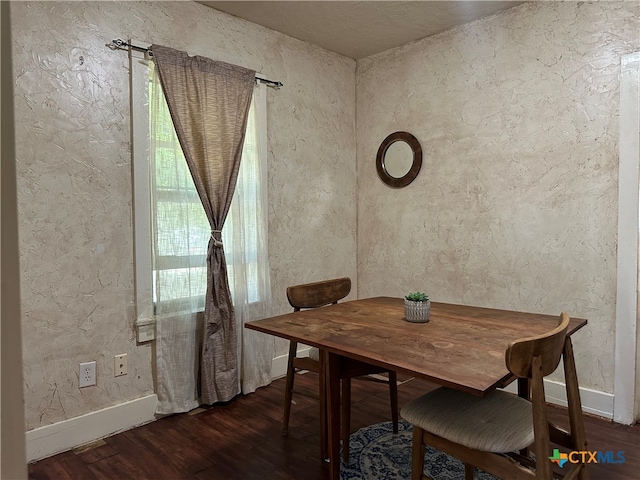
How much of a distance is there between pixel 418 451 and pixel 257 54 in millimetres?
2669

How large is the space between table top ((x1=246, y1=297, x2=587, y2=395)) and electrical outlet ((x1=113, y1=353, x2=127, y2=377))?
38.1 inches

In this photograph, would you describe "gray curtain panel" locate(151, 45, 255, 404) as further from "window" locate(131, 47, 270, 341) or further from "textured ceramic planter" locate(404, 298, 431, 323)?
"textured ceramic planter" locate(404, 298, 431, 323)

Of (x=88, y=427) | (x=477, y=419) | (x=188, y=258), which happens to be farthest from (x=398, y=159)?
(x=88, y=427)

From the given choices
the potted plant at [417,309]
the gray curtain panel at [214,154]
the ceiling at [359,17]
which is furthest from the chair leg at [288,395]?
the ceiling at [359,17]

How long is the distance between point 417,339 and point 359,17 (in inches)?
91.4

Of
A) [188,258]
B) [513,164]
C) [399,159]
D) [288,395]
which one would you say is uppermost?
[399,159]

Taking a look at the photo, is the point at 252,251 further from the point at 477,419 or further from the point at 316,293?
the point at 477,419

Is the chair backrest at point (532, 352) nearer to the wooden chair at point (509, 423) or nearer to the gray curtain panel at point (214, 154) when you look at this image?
the wooden chair at point (509, 423)

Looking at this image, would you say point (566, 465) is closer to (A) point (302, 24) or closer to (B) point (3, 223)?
(B) point (3, 223)

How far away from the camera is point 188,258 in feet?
8.52

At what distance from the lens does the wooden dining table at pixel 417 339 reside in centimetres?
126

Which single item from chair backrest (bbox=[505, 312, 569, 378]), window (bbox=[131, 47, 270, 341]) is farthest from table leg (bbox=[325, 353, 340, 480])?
window (bbox=[131, 47, 270, 341])

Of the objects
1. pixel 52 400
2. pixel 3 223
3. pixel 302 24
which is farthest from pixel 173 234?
pixel 3 223

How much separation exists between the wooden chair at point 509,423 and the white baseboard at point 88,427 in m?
1.67
